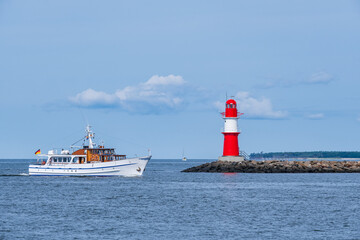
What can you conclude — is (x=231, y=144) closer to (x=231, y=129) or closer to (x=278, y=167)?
(x=231, y=129)

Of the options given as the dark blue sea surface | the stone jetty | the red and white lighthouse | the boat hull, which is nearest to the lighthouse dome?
the red and white lighthouse

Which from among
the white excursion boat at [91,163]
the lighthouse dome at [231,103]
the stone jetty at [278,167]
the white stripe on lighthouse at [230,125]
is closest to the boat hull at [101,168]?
the white excursion boat at [91,163]

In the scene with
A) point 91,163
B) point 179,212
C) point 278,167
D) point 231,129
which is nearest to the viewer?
point 179,212

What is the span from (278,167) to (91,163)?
2932 centimetres

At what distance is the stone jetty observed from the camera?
8081 cm

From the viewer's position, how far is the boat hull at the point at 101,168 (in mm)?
69375

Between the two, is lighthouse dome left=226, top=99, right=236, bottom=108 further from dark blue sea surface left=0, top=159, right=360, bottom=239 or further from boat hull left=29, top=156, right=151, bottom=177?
dark blue sea surface left=0, top=159, right=360, bottom=239

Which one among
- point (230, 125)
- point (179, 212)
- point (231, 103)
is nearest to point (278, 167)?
point (230, 125)

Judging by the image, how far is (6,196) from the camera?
48.3 m

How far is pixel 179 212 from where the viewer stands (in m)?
37.9

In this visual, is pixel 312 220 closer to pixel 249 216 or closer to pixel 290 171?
pixel 249 216

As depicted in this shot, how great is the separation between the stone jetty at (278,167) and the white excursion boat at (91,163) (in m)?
14.3

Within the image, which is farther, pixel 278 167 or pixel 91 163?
pixel 278 167

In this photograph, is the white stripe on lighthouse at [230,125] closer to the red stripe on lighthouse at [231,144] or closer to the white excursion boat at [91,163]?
the red stripe on lighthouse at [231,144]
